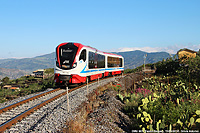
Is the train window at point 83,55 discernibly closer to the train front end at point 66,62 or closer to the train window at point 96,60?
the train front end at point 66,62

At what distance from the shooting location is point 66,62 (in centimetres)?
1466

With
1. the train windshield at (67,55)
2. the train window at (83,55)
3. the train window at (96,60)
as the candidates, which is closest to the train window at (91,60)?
the train window at (96,60)

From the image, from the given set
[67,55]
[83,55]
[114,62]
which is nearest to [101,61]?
[114,62]

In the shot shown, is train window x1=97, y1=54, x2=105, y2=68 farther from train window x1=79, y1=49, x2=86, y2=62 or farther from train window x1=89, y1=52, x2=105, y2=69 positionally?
train window x1=79, y1=49, x2=86, y2=62

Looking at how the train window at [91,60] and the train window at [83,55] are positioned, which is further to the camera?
the train window at [91,60]

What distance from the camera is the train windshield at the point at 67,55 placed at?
14.6 m

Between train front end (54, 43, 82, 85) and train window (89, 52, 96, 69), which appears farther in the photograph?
train window (89, 52, 96, 69)

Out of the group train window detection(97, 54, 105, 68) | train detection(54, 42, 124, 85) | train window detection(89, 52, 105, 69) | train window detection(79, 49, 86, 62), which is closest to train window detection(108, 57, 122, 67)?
train window detection(97, 54, 105, 68)

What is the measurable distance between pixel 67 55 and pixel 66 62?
567mm

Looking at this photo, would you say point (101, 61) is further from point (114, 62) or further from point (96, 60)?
point (114, 62)

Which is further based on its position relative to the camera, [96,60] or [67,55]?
[96,60]

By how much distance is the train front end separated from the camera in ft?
47.8

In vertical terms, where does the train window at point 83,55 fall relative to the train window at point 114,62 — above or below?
above

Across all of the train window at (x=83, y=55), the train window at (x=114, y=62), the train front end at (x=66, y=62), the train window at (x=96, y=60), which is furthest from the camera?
the train window at (x=114, y=62)
